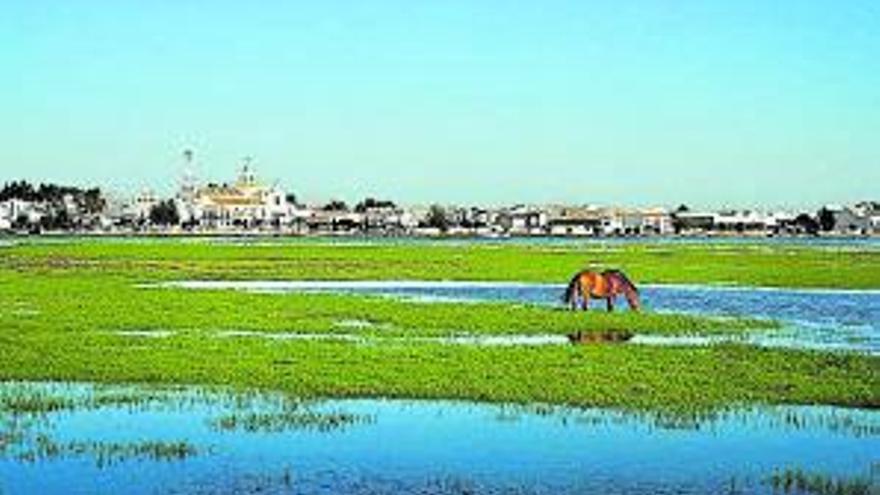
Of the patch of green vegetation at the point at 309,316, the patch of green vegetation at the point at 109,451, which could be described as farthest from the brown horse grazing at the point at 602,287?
the patch of green vegetation at the point at 109,451

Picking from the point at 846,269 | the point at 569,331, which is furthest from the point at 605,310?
the point at 846,269

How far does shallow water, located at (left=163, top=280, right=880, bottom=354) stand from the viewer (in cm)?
3345

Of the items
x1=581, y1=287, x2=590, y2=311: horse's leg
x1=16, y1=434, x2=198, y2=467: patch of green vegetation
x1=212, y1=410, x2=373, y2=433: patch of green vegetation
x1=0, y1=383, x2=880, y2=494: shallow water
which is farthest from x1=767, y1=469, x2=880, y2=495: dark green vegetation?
x1=581, y1=287, x2=590, y2=311: horse's leg

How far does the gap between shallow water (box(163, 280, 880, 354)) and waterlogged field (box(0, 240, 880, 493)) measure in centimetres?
50

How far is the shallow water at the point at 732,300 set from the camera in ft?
110

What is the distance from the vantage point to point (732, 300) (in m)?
49.0

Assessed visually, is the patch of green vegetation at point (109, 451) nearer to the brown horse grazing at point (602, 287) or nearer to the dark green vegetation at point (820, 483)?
the dark green vegetation at point (820, 483)

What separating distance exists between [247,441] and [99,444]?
1817mm

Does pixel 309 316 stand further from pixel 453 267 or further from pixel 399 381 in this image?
pixel 453 267

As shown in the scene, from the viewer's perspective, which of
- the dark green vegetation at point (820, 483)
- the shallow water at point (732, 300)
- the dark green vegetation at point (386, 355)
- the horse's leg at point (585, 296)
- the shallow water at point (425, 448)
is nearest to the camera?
the dark green vegetation at point (820, 483)

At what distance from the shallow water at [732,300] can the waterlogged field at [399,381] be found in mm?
495

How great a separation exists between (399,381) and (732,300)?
89.5 ft

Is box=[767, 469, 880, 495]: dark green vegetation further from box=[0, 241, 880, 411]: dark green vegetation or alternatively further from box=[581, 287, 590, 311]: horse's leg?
box=[581, 287, 590, 311]: horse's leg

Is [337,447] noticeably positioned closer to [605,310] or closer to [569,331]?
[569,331]
